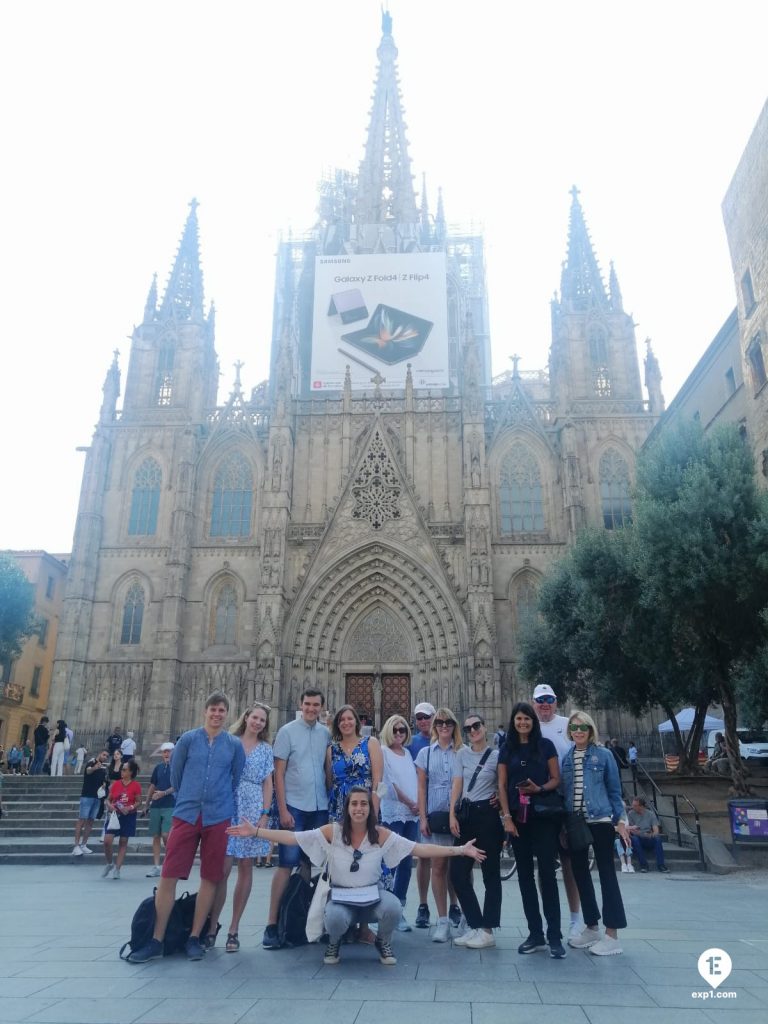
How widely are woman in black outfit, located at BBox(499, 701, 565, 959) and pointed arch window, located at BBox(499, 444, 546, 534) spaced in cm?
2471

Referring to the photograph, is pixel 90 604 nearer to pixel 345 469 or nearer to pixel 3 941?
pixel 345 469

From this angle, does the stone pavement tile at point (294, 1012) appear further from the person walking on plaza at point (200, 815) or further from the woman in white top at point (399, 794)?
the woman in white top at point (399, 794)

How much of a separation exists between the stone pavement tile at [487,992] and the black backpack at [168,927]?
2190 millimetres

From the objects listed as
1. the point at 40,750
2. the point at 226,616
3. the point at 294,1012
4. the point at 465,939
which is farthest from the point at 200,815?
the point at 226,616

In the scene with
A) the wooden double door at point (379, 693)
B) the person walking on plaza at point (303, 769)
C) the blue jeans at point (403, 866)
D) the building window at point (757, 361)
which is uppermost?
the building window at point (757, 361)

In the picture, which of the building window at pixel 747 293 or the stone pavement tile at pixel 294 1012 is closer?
the stone pavement tile at pixel 294 1012

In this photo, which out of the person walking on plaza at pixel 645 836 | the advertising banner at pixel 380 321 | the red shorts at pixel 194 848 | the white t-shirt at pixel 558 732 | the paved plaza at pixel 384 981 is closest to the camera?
the paved plaza at pixel 384 981

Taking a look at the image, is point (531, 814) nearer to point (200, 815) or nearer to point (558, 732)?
point (558, 732)

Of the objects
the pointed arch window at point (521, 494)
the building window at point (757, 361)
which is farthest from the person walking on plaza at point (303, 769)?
the pointed arch window at point (521, 494)

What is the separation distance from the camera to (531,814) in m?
6.25

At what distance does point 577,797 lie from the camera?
6355 mm

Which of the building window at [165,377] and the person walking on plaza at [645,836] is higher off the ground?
the building window at [165,377]

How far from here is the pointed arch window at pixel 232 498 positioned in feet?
104

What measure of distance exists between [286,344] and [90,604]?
1404cm
